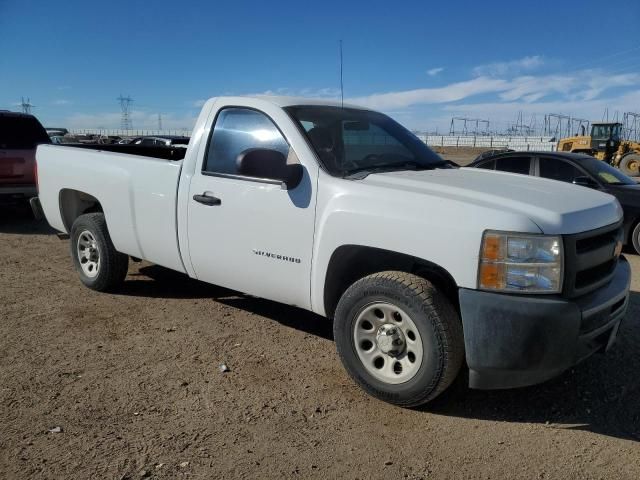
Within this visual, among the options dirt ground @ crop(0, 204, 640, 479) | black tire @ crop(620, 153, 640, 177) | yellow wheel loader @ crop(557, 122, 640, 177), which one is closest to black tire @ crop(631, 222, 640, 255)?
dirt ground @ crop(0, 204, 640, 479)

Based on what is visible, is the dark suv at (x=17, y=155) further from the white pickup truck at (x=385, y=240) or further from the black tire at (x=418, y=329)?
the black tire at (x=418, y=329)

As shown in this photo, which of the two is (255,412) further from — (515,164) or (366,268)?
(515,164)

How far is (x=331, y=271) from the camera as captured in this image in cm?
354

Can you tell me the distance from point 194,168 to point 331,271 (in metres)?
1.51

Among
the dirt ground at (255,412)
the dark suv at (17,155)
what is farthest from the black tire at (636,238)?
the dark suv at (17,155)

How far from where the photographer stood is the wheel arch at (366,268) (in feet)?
11.0

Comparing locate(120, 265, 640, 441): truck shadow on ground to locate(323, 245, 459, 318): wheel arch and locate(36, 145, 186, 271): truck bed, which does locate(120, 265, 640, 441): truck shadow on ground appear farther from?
locate(36, 145, 186, 271): truck bed

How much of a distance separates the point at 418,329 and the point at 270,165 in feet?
4.86

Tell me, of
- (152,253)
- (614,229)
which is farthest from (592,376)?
(152,253)

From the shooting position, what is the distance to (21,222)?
10.0m

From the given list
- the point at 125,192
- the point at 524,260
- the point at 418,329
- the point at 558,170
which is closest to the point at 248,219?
the point at 418,329

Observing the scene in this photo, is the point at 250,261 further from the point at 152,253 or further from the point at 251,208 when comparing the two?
the point at 152,253

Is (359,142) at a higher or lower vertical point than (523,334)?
higher

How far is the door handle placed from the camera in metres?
4.03
